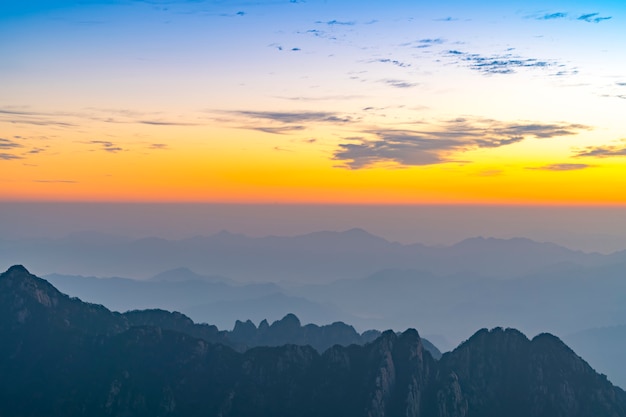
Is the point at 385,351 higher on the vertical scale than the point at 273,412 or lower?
higher

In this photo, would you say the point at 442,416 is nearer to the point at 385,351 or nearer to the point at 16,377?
the point at 385,351

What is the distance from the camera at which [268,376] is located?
144500 millimetres

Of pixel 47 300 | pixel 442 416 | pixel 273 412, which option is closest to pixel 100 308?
pixel 47 300

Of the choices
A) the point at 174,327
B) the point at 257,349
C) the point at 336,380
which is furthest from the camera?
the point at 174,327

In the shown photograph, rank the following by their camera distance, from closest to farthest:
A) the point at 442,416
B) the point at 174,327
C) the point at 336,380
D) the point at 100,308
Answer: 1. the point at 442,416
2. the point at 336,380
3. the point at 100,308
4. the point at 174,327

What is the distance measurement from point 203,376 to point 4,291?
55.6m

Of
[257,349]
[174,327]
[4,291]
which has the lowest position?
[174,327]

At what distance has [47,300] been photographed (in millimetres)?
160500

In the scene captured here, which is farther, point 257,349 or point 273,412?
point 257,349

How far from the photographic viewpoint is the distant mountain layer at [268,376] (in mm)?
134375

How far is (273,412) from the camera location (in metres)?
135

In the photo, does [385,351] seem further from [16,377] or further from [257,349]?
[16,377]

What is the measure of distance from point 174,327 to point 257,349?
50.2 meters

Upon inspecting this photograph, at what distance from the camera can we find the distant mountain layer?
13438 cm
